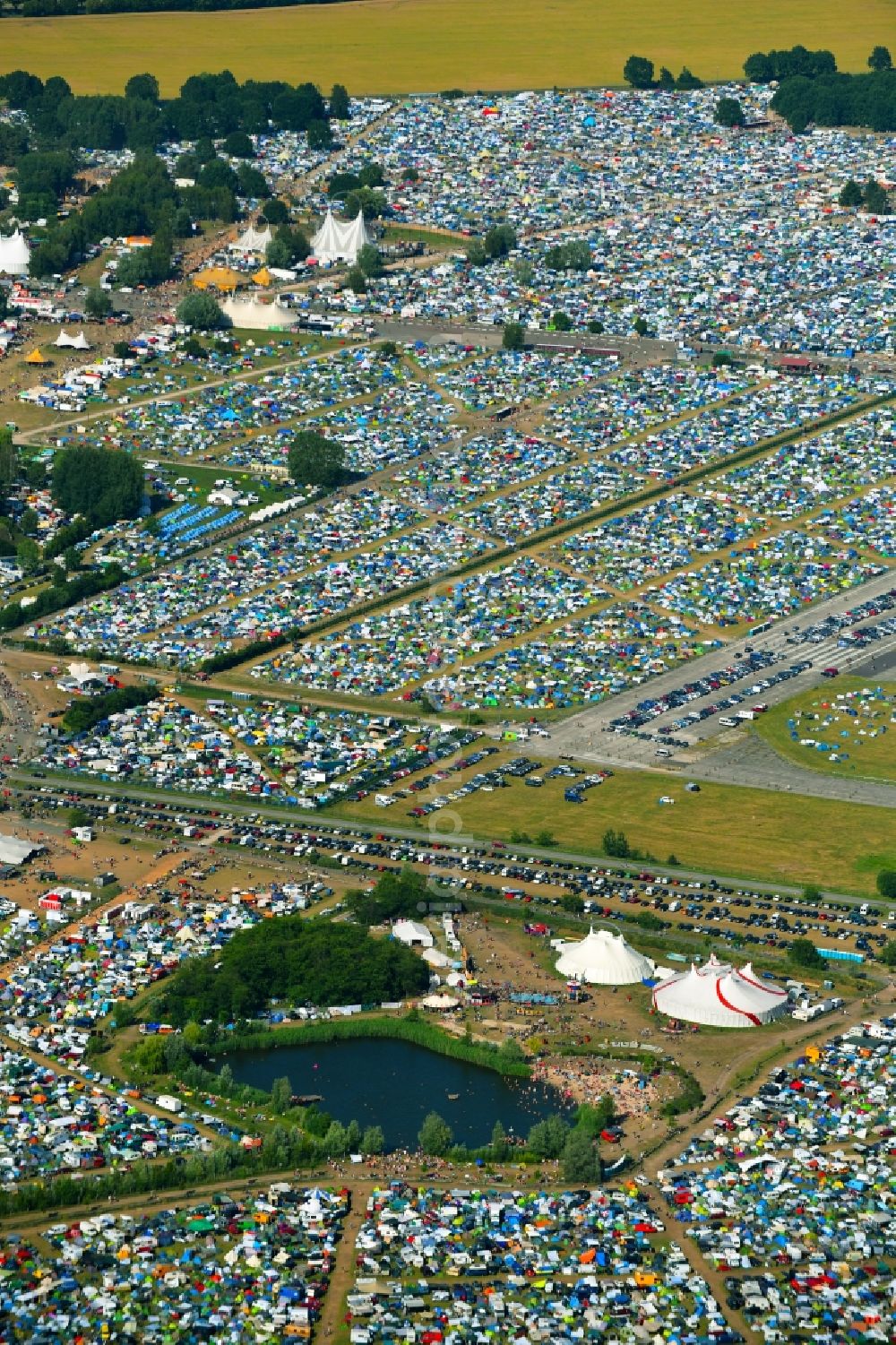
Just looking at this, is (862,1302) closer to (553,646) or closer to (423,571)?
(553,646)

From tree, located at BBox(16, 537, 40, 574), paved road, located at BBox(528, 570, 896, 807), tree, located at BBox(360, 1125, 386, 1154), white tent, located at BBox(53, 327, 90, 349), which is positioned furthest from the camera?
white tent, located at BBox(53, 327, 90, 349)

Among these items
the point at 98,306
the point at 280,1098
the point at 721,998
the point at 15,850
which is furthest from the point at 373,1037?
the point at 98,306

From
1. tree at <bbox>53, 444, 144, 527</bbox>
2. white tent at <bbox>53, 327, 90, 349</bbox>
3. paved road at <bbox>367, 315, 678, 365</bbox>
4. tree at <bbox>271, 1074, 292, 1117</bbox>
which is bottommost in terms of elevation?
tree at <bbox>271, 1074, 292, 1117</bbox>

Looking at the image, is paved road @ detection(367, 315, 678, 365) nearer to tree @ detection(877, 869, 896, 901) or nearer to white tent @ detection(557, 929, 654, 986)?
tree @ detection(877, 869, 896, 901)

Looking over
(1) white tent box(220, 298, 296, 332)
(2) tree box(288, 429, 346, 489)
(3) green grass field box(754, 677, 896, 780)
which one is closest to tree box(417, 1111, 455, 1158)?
(3) green grass field box(754, 677, 896, 780)

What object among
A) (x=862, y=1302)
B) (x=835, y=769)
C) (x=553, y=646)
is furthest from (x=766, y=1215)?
(x=553, y=646)
